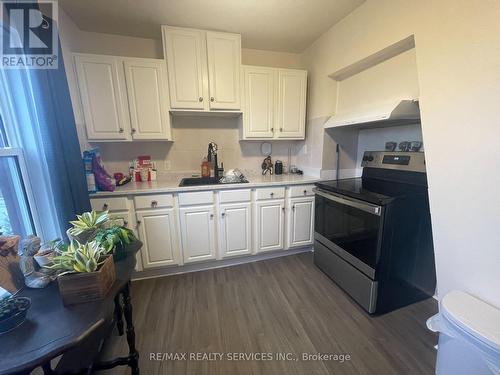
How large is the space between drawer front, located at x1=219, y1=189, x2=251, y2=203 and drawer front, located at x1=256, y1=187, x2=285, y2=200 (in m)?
0.12

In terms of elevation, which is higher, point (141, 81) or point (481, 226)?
point (141, 81)

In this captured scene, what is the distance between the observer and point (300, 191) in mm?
2332

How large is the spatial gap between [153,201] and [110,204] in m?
0.35

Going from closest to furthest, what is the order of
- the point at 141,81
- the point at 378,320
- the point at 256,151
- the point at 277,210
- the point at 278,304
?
the point at 378,320, the point at 278,304, the point at 141,81, the point at 277,210, the point at 256,151

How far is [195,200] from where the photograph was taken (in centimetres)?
206

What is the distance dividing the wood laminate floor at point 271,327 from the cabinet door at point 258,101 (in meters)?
1.61

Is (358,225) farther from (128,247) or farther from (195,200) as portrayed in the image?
(128,247)

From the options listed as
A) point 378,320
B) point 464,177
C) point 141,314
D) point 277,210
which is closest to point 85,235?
point 141,314

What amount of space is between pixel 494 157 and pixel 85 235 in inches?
74.7

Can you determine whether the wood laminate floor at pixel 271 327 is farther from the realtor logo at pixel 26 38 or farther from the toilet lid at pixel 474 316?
the realtor logo at pixel 26 38

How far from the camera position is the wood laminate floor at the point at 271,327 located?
129 centimetres

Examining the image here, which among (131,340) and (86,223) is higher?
(86,223)

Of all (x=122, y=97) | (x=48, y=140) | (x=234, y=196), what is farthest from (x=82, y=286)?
(x=122, y=97)

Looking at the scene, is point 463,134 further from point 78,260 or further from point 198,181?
point 198,181
